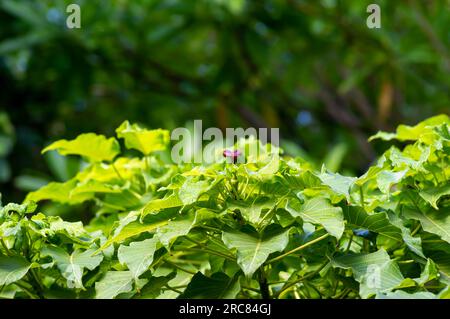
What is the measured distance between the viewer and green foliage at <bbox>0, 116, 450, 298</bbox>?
2.08ft

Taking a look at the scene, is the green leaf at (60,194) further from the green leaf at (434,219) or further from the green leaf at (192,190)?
the green leaf at (434,219)

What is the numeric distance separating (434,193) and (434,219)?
1.1 inches

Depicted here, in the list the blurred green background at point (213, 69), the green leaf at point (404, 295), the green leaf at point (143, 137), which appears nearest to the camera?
the green leaf at point (404, 295)

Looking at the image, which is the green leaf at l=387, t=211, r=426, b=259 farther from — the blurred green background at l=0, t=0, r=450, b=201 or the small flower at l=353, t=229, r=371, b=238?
the blurred green background at l=0, t=0, r=450, b=201

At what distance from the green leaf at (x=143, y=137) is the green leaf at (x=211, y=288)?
235 mm

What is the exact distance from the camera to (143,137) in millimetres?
854

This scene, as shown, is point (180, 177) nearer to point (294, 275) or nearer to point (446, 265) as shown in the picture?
point (294, 275)

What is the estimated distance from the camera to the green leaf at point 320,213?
62cm

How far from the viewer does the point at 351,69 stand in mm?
2691

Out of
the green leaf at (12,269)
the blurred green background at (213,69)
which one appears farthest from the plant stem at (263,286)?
the blurred green background at (213,69)

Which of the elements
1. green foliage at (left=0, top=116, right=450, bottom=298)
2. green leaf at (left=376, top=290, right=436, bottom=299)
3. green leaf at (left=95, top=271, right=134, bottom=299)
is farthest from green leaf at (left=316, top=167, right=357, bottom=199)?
green leaf at (left=95, top=271, right=134, bottom=299)

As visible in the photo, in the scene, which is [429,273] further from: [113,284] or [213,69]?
[213,69]

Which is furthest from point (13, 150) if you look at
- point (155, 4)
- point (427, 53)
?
point (427, 53)
